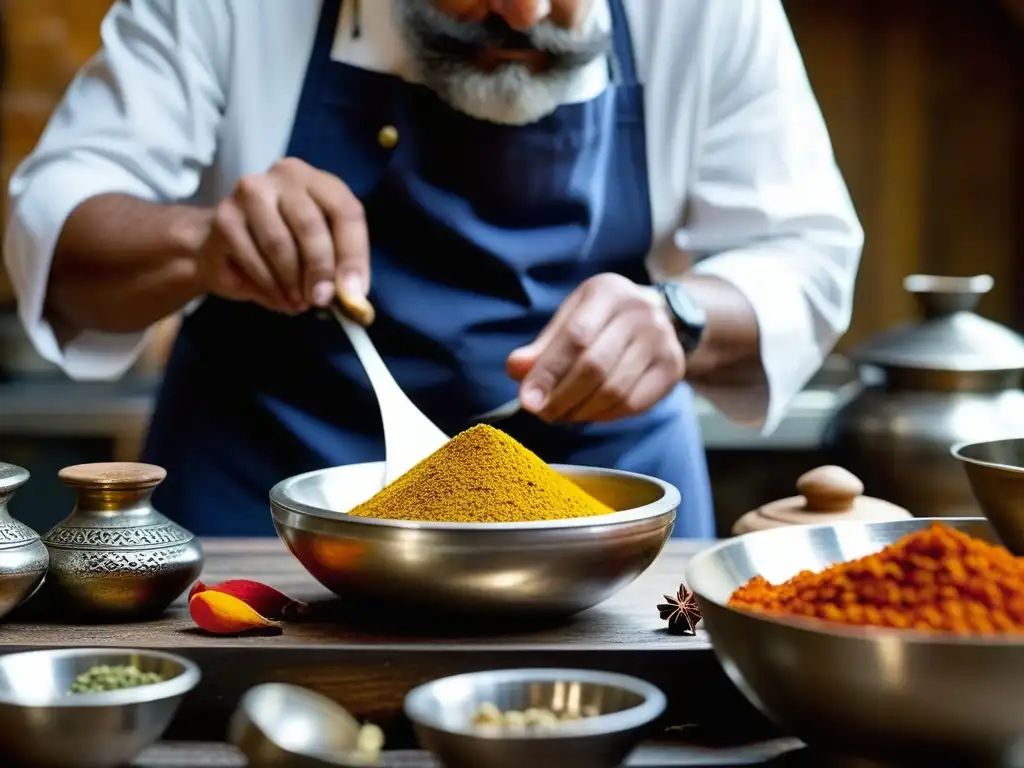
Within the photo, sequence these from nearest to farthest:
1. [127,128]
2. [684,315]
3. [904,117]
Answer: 1. [684,315]
2. [127,128]
3. [904,117]

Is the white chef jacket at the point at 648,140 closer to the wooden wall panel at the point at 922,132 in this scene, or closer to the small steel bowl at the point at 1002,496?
the small steel bowl at the point at 1002,496

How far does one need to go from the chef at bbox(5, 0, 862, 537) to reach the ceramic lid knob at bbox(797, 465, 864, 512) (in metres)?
0.31

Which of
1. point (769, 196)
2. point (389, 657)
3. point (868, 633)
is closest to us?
point (868, 633)

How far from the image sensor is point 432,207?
1.72 meters

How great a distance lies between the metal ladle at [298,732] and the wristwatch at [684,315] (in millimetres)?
824

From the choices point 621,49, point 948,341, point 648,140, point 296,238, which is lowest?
point 948,341

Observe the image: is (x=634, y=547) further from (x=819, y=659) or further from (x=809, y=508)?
(x=809, y=508)

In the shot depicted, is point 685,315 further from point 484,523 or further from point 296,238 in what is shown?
point 484,523

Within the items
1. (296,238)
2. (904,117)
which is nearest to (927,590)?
(296,238)

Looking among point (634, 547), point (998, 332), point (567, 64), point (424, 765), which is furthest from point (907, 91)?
point (424, 765)

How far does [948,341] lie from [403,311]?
77cm

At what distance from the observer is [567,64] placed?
1.71 m

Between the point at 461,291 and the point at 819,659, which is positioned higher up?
the point at 461,291

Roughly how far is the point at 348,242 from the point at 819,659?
2.56ft
